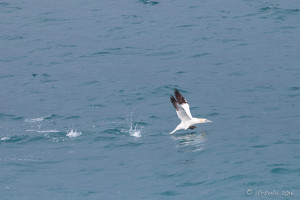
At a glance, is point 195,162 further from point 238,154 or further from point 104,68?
point 104,68

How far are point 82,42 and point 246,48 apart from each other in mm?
8768

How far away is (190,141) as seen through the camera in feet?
89.4

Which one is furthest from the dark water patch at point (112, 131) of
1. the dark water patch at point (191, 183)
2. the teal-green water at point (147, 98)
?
the dark water patch at point (191, 183)

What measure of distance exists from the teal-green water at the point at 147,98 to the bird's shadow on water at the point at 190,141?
0.06 m

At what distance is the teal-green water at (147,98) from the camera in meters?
23.6

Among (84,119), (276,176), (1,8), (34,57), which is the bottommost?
(276,176)

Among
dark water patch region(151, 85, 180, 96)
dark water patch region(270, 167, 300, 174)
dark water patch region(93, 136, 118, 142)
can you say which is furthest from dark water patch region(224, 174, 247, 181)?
dark water patch region(151, 85, 180, 96)

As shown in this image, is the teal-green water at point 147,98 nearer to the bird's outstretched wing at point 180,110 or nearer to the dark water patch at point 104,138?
the dark water patch at point 104,138

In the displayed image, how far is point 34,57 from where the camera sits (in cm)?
3819

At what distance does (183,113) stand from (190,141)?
1074 millimetres

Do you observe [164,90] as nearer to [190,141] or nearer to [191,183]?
[190,141]

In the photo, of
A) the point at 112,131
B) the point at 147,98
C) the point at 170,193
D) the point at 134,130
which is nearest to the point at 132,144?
the point at 134,130

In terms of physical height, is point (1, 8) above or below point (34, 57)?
above

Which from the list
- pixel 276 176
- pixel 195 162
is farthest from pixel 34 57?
pixel 276 176
